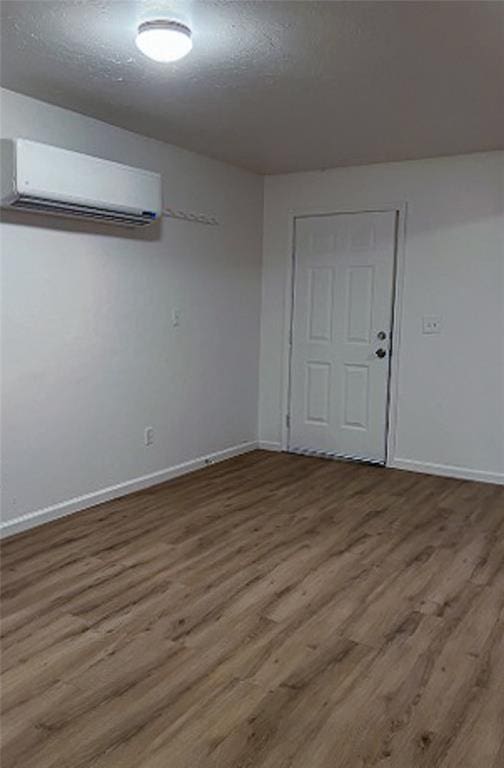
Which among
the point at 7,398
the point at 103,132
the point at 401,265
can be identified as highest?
the point at 103,132

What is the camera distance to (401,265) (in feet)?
16.3

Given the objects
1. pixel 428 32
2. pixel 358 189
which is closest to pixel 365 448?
pixel 358 189

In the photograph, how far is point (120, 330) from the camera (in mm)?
4191

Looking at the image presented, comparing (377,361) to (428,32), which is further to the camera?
(377,361)

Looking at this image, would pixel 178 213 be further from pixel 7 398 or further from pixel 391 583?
pixel 391 583

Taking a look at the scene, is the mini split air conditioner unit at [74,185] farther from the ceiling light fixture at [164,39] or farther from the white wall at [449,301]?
the white wall at [449,301]

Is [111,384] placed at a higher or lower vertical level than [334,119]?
lower

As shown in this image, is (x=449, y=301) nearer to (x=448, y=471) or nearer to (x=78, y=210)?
(x=448, y=471)

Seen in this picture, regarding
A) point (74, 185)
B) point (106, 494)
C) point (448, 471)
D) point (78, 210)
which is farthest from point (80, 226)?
point (448, 471)

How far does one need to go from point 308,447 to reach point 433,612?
287 cm

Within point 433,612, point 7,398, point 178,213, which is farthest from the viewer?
point 178,213

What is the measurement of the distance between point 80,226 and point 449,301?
2712 mm

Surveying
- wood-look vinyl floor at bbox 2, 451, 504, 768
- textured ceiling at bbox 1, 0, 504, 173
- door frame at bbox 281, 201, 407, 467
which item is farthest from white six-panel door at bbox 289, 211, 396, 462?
wood-look vinyl floor at bbox 2, 451, 504, 768

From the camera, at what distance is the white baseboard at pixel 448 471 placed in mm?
4738
